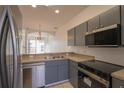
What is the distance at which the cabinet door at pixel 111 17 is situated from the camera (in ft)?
6.13

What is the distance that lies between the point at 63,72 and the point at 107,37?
209 centimetres

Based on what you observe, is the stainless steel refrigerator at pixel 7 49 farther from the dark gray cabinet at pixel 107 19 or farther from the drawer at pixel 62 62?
the drawer at pixel 62 62

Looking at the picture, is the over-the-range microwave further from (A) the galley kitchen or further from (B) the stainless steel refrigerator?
(B) the stainless steel refrigerator

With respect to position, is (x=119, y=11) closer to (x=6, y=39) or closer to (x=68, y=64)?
(x=6, y=39)

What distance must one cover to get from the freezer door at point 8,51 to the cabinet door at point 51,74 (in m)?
2.48

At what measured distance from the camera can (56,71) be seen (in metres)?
3.57

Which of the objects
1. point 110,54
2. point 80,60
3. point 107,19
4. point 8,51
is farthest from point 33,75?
point 8,51

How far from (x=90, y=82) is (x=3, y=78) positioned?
1722 millimetres

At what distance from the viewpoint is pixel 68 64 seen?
3.79 metres

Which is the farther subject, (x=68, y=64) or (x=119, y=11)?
(x=68, y=64)

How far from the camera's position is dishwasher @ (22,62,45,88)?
3.03m

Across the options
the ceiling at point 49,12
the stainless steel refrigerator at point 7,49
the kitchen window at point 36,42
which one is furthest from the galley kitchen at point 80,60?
the kitchen window at point 36,42

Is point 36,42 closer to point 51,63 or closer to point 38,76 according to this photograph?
point 51,63

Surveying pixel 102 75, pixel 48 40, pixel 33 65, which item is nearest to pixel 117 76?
pixel 102 75
